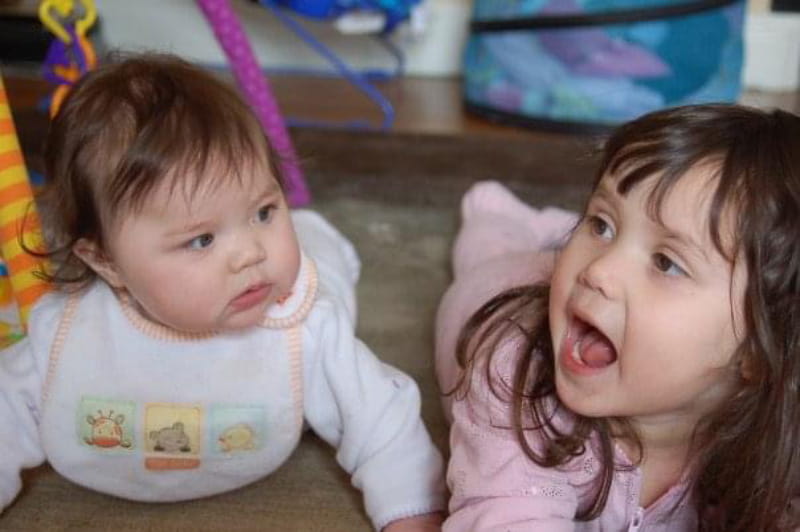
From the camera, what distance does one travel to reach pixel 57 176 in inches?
36.5

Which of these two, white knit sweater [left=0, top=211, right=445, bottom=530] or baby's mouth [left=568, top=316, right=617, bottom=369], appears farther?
white knit sweater [left=0, top=211, right=445, bottom=530]

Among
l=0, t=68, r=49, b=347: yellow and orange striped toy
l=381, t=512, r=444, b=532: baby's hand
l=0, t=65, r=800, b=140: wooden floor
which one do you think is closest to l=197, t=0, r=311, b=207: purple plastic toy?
l=0, t=65, r=800, b=140: wooden floor

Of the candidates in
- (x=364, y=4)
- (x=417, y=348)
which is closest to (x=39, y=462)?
(x=417, y=348)

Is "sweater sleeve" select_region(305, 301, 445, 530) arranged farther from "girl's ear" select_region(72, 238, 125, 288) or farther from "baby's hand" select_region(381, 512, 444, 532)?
"girl's ear" select_region(72, 238, 125, 288)

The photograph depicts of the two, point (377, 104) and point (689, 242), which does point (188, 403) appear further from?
point (377, 104)

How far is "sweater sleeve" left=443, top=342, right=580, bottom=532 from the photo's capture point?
0.85 m

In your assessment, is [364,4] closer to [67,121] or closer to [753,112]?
[67,121]

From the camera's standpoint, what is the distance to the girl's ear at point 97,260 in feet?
3.08

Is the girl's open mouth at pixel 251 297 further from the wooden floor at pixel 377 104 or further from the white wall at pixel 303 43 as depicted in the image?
the white wall at pixel 303 43

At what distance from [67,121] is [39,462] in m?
0.35

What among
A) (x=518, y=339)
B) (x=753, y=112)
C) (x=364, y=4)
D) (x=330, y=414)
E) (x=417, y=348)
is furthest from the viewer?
(x=364, y=4)

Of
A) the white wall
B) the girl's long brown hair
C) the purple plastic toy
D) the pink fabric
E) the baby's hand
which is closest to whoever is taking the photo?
the girl's long brown hair

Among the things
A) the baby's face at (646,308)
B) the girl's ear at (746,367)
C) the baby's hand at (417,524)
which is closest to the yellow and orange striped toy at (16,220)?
the baby's hand at (417,524)

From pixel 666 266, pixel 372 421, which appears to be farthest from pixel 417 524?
pixel 666 266
